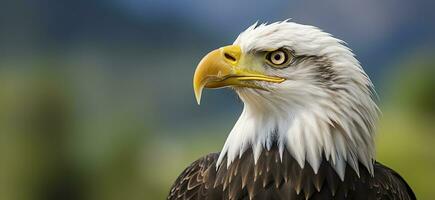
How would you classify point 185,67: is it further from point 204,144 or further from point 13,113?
point 13,113

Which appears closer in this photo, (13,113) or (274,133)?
(274,133)

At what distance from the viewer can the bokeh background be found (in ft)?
11.0

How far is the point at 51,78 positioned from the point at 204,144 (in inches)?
30.2

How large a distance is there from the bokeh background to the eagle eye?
151 cm

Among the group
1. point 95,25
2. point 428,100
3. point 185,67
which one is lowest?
point 428,100

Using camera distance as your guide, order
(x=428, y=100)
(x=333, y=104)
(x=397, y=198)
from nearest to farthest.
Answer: (x=333, y=104) < (x=397, y=198) < (x=428, y=100)

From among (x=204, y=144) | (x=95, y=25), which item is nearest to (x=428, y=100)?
(x=204, y=144)

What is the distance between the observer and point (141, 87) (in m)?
3.51

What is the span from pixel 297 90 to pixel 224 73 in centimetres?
17

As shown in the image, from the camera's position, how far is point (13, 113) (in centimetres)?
360

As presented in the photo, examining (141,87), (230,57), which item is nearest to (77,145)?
(141,87)

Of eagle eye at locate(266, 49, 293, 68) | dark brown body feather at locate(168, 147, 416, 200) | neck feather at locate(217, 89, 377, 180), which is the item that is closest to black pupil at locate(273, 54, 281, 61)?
eagle eye at locate(266, 49, 293, 68)

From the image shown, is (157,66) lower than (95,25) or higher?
lower

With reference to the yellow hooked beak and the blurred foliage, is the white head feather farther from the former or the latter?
the blurred foliage
